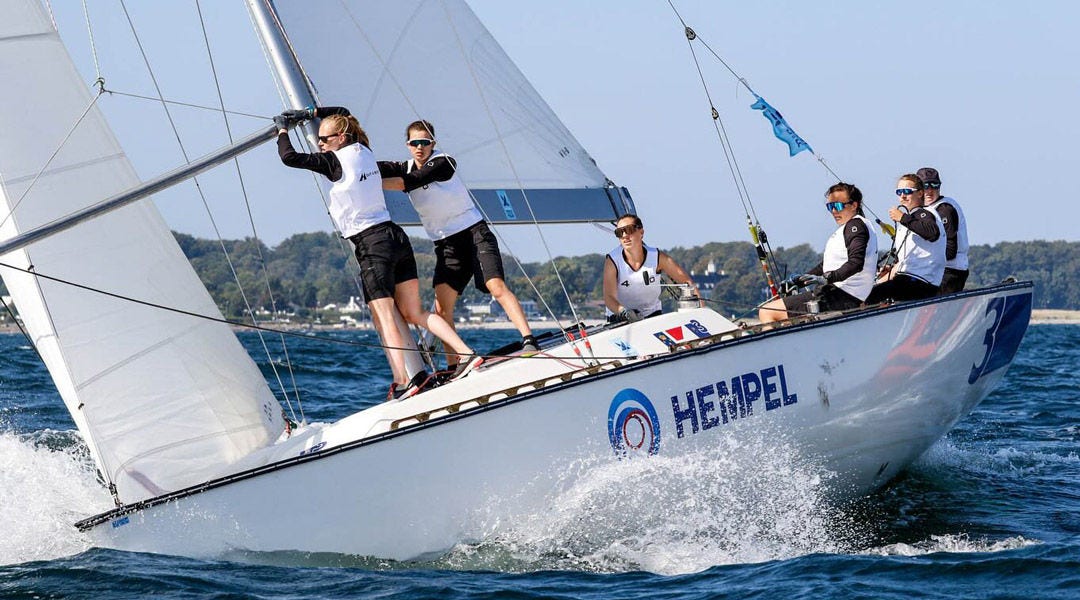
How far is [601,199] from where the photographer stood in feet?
23.4

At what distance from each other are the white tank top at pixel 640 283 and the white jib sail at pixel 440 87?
0.66 metres

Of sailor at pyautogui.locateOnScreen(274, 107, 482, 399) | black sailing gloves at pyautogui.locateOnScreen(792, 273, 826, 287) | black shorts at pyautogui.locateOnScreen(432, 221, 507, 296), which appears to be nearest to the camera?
sailor at pyautogui.locateOnScreen(274, 107, 482, 399)

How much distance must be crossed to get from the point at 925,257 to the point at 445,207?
246 cm

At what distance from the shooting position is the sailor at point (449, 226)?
19.6ft

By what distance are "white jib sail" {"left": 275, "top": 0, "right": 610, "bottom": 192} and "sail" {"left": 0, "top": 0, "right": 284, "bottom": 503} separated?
1142 millimetres

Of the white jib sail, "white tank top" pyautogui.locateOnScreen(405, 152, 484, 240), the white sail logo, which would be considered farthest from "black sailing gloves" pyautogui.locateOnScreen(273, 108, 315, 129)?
the white sail logo

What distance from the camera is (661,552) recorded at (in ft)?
17.4

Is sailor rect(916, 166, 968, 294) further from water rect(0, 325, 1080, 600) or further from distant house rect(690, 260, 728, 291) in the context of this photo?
distant house rect(690, 260, 728, 291)

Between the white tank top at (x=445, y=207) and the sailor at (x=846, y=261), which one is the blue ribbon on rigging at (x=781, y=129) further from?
the white tank top at (x=445, y=207)

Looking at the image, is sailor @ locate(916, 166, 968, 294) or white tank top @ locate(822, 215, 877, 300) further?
sailor @ locate(916, 166, 968, 294)

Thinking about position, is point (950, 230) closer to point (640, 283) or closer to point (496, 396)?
point (640, 283)

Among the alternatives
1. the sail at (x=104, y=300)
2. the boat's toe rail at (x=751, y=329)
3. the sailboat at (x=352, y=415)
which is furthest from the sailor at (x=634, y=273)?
the sail at (x=104, y=300)

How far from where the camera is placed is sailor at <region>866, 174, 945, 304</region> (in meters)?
6.55

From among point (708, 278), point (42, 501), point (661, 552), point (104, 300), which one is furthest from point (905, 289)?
point (708, 278)
